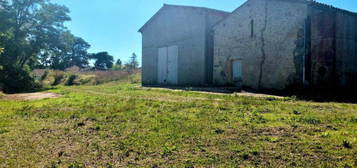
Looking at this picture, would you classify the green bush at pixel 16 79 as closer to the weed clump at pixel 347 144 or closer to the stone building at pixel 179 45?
the stone building at pixel 179 45

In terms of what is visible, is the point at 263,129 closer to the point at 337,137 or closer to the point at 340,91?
the point at 337,137

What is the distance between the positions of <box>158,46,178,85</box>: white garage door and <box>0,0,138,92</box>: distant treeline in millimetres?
9186

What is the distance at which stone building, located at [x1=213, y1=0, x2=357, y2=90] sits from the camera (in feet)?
36.9

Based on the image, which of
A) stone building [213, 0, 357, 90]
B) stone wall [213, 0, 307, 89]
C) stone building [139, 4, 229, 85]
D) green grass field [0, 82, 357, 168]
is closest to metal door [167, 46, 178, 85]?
stone building [139, 4, 229, 85]

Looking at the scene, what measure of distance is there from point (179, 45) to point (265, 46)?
287 inches

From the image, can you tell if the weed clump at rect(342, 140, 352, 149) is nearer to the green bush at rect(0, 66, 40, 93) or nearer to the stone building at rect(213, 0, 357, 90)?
the stone building at rect(213, 0, 357, 90)

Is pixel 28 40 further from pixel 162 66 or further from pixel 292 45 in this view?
pixel 292 45

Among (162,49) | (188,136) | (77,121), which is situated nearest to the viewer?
(188,136)

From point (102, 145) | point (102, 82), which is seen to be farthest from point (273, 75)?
point (102, 82)

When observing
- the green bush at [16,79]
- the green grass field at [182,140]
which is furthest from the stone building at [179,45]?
the green grass field at [182,140]

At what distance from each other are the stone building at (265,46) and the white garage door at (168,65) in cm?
8

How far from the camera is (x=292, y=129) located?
402cm

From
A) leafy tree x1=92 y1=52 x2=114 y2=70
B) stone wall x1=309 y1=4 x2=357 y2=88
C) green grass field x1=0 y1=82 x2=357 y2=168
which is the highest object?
leafy tree x1=92 y1=52 x2=114 y2=70

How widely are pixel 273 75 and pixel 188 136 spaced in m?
10.4
